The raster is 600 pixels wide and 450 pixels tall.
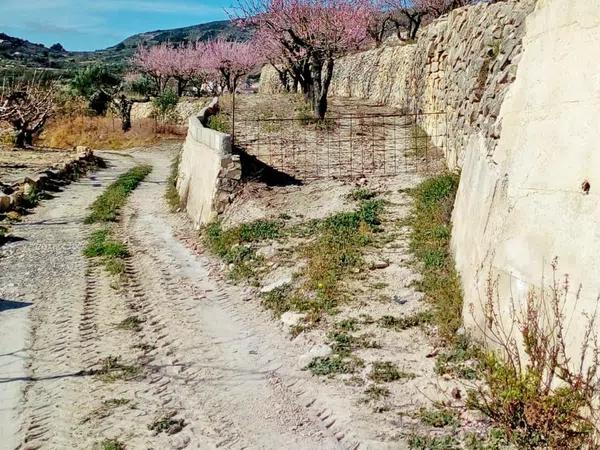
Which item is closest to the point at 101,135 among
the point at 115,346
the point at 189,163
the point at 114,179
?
the point at 114,179

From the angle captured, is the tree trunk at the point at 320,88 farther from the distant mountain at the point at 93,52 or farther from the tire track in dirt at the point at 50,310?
the distant mountain at the point at 93,52

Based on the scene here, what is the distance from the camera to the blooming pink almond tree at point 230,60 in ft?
144

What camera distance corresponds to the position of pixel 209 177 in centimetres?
1264

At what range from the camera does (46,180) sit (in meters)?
18.5

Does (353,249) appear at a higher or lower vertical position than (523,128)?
lower

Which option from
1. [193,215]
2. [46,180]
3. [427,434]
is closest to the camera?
[427,434]

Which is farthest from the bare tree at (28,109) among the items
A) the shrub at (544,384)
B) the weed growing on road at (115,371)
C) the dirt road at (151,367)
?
the shrub at (544,384)

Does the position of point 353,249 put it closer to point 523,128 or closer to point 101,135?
point 523,128

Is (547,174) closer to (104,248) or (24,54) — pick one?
(104,248)

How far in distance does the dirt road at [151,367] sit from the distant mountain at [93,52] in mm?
45537

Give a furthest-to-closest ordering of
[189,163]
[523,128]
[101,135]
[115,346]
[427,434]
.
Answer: [101,135] → [189,163] → [115,346] → [523,128] → [427,434]

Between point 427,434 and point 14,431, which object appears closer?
point 427,434

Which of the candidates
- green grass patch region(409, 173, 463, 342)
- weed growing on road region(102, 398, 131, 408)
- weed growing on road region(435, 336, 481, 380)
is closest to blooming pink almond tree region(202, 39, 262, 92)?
green grass patch region(409, 173, 463, 342)

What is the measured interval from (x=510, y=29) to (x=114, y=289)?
23.8 feet
